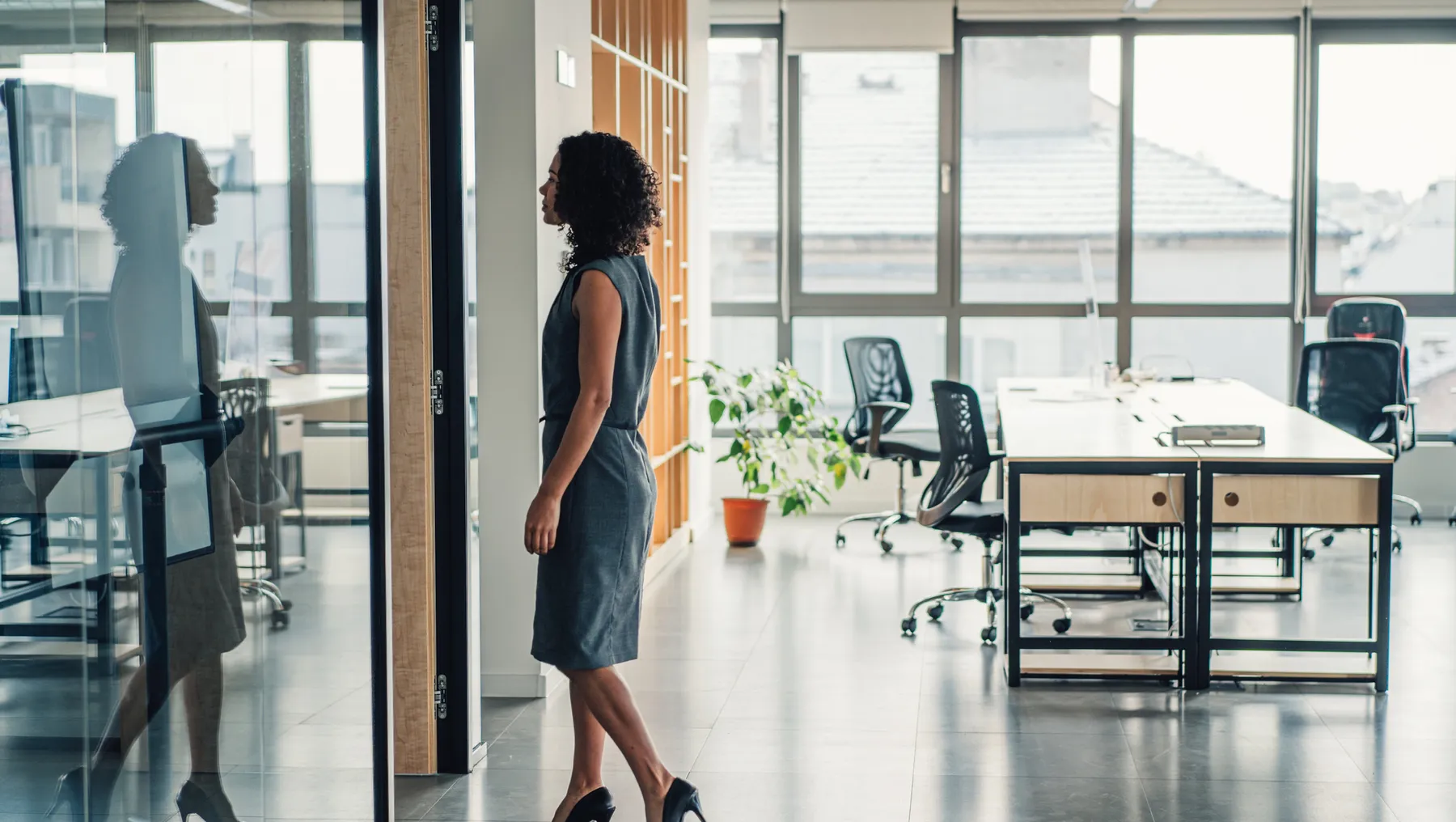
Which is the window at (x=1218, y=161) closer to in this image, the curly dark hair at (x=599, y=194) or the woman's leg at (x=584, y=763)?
the curly dark hair at (x=599, y=194)

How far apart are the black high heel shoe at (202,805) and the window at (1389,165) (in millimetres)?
7681

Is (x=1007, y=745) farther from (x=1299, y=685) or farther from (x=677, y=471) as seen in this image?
(x=677, y=471)

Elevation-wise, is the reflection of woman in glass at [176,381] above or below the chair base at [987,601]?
above

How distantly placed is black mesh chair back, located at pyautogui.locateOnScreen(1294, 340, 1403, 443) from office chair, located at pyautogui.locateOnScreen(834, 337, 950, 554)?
Result: 6.53ft

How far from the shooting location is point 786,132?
8742 millimetres

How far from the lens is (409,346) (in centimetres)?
373

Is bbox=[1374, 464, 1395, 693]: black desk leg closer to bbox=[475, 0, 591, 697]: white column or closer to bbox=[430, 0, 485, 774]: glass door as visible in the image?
bbox=[475, 0, 591, 697]: white column

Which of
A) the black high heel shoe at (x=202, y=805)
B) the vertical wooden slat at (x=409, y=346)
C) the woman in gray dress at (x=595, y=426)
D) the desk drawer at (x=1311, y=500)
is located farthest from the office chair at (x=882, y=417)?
the black high heel shoe at (x=202, y=805)

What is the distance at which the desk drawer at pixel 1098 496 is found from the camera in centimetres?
470

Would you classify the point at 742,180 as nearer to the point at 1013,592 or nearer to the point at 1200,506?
the point at 1013,592

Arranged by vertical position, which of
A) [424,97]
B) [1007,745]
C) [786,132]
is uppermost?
[786,132]

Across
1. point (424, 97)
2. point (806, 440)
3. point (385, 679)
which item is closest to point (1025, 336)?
point (806, 440)

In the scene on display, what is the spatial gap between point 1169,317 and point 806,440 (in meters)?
2.42

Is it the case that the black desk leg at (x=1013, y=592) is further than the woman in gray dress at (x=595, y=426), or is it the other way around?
the black desk leg at (x=1013, y=592)
